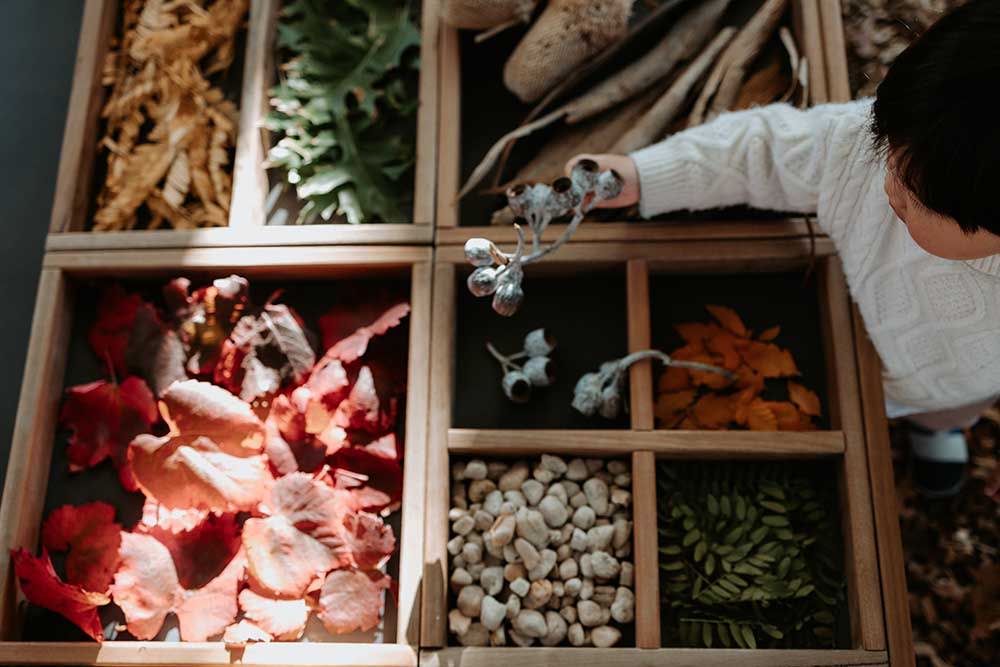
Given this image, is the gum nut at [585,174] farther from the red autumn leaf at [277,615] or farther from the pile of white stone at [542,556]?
the red autumn leaf at [277,615]

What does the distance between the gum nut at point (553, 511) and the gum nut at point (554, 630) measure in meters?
0.14

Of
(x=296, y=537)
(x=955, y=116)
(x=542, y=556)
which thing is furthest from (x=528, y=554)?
(x=955, y=116)

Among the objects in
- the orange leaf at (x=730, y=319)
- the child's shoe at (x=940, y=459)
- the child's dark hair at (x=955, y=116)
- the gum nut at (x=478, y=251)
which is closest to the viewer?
the child's dark hair at (x=955, y=116)

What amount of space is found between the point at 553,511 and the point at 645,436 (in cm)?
19

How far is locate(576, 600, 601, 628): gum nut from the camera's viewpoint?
1284mm

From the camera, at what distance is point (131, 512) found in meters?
A: 1.45

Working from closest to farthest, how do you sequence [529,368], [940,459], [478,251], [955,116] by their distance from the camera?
1. [955,116]
2. [478,251]
3. [529,368]
4. [940,459]

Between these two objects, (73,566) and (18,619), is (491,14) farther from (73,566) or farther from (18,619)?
(18,619)

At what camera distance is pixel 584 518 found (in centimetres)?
133

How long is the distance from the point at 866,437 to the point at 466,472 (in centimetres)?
65

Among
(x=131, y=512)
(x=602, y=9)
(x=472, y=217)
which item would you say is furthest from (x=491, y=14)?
(x=131, y=512)

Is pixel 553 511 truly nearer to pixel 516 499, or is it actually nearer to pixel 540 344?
pixel 516 499

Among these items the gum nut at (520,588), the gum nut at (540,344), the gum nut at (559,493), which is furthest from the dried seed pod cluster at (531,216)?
the gum nut at (520,588)

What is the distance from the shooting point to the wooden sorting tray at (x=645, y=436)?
1.25 meters
